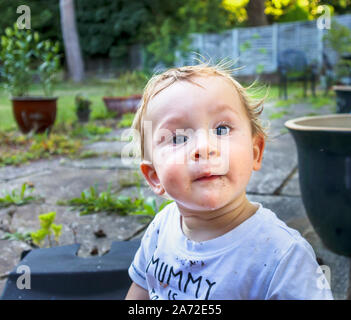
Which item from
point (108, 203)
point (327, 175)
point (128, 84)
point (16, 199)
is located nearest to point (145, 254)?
point (327, 175)

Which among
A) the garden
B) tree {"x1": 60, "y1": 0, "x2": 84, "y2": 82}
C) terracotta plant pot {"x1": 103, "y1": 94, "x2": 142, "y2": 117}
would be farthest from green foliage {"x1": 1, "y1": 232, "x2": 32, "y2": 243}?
terracotta plant pot {"x1": 103, "y1": 94, "x2": 142, "y2": 117}

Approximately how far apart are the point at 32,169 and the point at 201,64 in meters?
2.02

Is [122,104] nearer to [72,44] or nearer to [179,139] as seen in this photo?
[72,44]

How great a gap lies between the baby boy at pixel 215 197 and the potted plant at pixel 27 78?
300 cm

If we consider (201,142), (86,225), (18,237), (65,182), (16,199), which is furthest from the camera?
(65,182)

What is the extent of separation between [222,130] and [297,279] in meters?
0.23

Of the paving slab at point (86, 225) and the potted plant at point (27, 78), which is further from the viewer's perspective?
the potted plant at point (27, 78)

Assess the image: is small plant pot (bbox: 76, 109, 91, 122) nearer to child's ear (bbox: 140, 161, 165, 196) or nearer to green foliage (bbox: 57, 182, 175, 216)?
green foliage (bbox: 57, 182, 175, 216)

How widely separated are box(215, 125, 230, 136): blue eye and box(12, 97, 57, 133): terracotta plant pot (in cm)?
316

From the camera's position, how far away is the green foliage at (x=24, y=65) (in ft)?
11.7

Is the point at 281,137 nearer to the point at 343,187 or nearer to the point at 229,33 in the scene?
the point at 343,187

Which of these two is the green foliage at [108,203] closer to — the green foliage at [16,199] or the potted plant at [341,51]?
the green foliage at [16,199]

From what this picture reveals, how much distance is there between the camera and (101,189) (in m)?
1.99


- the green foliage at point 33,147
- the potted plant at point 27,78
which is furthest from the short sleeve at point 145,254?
the potted plant at point 27,78
